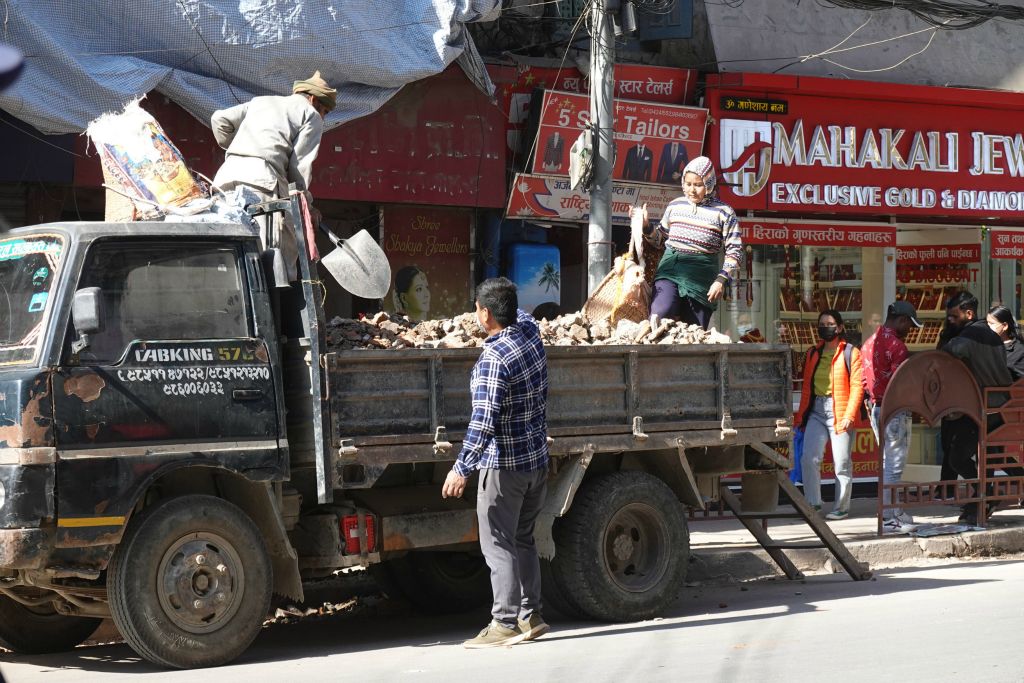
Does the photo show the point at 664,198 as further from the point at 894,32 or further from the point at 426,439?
the point at 426,439

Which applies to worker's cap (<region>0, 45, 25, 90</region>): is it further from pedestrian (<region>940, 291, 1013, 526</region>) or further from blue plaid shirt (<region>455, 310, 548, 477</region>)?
pedestrian (<region>940, 291, 1013, 526</region>)

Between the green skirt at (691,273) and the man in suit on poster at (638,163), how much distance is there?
4715 mm

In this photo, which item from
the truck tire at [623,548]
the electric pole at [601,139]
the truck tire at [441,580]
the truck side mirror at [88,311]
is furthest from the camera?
the electric pole at [601,139]

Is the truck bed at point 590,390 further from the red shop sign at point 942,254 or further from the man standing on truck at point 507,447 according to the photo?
the red shop sign at point 942,254

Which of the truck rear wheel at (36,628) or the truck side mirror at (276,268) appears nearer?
the truck side mirror at (276,268)

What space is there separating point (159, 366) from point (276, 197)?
4.90ft

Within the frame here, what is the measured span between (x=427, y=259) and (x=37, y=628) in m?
7.00

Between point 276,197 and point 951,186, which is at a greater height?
point 951,186

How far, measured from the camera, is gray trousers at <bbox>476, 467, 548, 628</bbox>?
7.07m

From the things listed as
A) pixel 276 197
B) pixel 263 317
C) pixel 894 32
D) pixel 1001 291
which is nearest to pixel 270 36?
pixel 276 197

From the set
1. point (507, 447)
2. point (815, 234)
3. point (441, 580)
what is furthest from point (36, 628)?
point (815, 234)

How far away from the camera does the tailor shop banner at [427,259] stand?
13.6 metres

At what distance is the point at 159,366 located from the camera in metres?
6.63

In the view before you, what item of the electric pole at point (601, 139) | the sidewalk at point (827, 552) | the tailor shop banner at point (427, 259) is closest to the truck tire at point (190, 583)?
the sidewalk at point (827, 552)
